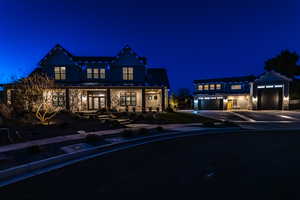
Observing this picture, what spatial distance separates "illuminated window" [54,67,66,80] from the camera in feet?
61.5

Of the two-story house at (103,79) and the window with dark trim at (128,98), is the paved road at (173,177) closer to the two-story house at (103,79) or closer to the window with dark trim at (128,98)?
the two-story house at (103,79)

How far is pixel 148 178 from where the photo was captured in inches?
160

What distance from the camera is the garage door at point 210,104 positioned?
31780mm

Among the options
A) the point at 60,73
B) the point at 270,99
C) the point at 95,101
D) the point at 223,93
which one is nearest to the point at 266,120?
the point at 270,99

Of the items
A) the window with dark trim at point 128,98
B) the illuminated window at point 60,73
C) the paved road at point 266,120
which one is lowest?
the paved road at point 266,120

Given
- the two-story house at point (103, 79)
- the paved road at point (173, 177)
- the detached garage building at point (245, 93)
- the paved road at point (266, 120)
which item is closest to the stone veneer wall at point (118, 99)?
the two-story house at point (103, 79)

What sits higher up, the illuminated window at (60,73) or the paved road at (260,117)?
the illuminated window at (60,73)

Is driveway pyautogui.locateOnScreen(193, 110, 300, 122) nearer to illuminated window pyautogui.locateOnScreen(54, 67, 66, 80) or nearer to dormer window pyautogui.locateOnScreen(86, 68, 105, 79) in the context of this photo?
dormer window pyautogui.locateOnScreen(86, 68, 105, 79)

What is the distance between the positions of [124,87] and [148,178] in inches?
593

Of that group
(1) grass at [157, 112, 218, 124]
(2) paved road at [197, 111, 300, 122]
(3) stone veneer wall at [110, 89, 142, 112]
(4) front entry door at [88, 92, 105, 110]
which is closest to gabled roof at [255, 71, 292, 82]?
(2) paved road at [197, 111, 300, 122]

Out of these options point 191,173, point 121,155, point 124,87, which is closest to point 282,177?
point 191,173

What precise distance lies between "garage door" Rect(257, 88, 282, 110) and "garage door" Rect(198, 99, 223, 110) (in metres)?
6.68

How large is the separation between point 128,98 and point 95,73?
5.29 meters

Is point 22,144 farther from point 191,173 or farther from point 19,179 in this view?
point 191,173
